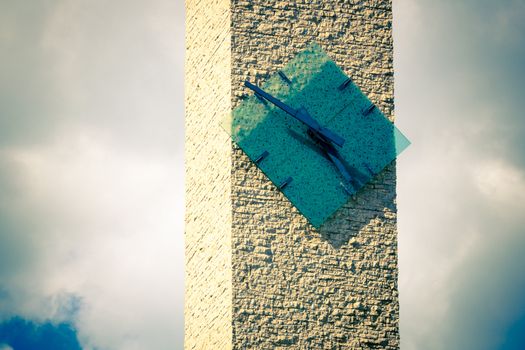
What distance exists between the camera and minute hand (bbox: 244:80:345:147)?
96.2 ft

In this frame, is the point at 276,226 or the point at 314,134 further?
the point at 314,134

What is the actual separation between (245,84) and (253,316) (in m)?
3.23

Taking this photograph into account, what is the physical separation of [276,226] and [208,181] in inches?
Result: 57.1

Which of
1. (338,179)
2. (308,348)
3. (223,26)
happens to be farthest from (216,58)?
(308,348)

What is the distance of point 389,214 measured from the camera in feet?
96.7

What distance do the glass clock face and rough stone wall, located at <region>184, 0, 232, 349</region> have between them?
1.55 ft

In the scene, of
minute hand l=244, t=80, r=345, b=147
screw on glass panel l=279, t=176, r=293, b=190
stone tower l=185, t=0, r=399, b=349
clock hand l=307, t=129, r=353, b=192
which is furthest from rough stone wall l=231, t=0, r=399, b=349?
clock hand l=307, t=129, r=353, b=192

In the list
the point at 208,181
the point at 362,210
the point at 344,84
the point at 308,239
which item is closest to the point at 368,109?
the point at 344,84

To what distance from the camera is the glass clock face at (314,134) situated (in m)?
29.2

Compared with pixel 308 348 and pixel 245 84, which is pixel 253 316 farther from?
pixel 245 84

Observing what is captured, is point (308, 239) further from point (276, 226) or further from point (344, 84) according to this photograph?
point (344, 84)

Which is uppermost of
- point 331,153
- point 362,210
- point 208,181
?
point 208,181

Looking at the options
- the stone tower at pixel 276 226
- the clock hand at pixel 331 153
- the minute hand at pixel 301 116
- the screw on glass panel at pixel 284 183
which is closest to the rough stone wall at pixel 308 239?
the stone tower at pixel 276 226

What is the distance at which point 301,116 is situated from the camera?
96.4 ft
